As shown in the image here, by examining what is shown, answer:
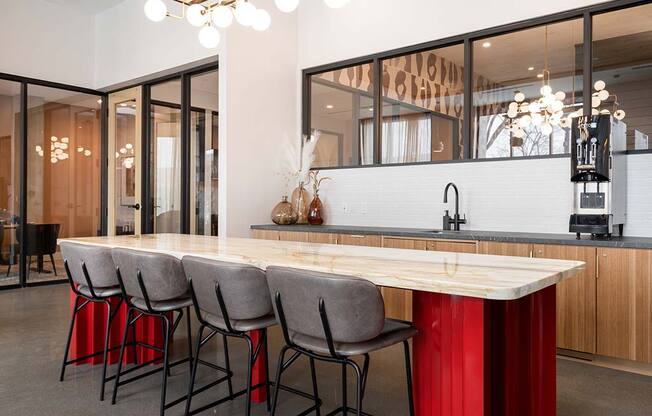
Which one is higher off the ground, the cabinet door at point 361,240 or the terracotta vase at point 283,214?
the terracotta vase at point 283,214

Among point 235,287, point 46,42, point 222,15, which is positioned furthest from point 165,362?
point 46,42

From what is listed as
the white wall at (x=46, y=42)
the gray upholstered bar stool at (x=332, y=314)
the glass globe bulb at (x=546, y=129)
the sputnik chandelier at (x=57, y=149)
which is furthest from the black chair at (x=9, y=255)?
the glass globe bulb at (x=546, y=129)

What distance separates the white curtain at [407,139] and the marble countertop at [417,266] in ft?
7.95

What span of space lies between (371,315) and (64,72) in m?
6.29

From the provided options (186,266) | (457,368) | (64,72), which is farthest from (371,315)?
(64,72)

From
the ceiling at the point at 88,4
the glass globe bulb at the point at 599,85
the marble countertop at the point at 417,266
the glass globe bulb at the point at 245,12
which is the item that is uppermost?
the ceiling at the point at 88,4

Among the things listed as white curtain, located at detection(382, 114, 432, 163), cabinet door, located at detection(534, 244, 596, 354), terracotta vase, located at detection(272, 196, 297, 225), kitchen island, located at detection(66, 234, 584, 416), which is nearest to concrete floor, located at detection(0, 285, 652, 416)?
cabinet door, located at detection(534, 244, 596, 354)

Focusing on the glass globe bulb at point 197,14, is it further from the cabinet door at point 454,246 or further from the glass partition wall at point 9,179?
the glass partition wall at point 9,179

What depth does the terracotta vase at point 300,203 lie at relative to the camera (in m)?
5.44

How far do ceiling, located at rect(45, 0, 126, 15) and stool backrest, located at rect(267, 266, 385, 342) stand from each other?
232 inches

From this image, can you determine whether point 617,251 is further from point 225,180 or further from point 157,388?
point 225,180

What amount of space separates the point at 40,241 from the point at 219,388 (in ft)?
14.9

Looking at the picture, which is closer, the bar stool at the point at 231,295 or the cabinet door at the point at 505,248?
the bar stool at the point at 231,295

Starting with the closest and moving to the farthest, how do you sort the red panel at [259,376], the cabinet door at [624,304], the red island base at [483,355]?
the red island base at [483,355] → the red panel at [259,376] → the cabinet door at [624,304]
